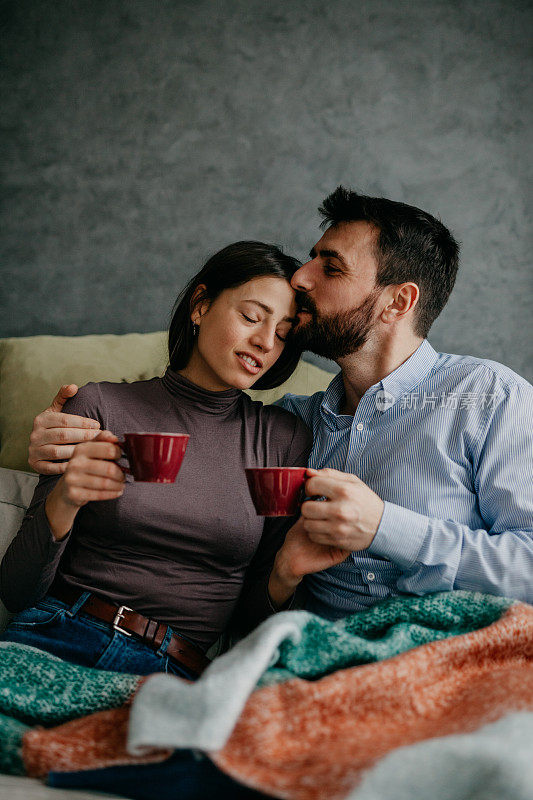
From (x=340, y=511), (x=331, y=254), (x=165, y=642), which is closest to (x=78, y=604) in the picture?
(x=165, y=642)

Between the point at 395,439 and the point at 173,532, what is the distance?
0.52 m

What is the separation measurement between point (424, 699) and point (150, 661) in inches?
22.2

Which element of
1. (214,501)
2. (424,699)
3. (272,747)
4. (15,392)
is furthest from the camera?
(15,392)

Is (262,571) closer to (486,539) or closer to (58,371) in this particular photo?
(486,539)

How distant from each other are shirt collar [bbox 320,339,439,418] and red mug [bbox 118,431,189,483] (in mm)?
628

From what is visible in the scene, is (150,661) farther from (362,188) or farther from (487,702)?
(362,188)

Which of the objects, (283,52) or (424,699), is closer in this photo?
(424,699)

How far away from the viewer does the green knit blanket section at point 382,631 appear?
41.7 inches

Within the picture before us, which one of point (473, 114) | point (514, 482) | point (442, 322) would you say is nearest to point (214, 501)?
point (514, 482)

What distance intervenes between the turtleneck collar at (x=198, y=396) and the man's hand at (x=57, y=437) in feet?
0.87

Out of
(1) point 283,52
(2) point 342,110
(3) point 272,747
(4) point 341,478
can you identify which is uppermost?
(1) point 283,52

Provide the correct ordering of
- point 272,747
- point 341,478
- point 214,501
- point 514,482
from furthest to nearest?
1. point 214,501
2. point 514,482
3. point 341,478
4. point 272,747

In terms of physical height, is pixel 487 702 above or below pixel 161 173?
below

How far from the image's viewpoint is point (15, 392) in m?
1.88
